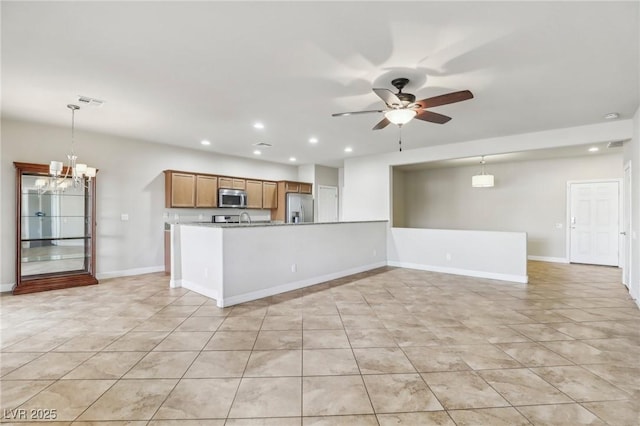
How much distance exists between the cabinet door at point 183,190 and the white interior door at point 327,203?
12.2ft

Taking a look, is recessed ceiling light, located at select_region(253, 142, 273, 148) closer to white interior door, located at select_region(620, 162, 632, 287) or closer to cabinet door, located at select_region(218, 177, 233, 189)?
cabinet door, located at select_region(218, 177, 233, 189)

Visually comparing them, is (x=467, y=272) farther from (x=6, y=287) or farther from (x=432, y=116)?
(x=6, y=287)

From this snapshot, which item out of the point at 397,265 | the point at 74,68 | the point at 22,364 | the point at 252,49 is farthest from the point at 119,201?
the point at 397,265

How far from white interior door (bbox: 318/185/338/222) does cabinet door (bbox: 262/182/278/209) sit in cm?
143

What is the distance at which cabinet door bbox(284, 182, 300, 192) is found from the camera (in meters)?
8.13

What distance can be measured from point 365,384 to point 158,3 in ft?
9.77

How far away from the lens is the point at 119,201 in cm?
567

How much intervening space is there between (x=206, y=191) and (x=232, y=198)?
2.09 ft

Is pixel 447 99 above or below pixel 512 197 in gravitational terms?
above

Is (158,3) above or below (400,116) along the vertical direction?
above

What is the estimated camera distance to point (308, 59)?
8.96 feet

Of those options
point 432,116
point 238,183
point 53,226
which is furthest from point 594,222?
point 53,226

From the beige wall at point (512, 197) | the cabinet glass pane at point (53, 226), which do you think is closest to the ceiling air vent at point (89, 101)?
the cabinet glass pane at point (53, 226)

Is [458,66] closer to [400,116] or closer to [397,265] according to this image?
[400,116]
